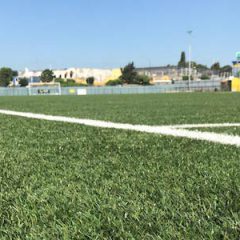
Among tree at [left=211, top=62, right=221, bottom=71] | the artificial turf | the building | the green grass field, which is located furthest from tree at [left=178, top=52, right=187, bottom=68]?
the green grass field

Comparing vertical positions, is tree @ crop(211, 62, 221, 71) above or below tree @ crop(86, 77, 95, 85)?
above

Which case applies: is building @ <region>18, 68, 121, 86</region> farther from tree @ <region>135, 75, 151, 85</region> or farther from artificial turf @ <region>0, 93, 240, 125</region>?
artificial turf @ <region>0, 93, 240, 125</region>

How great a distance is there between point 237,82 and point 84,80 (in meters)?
24.2

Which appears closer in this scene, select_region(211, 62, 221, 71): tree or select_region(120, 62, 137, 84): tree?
select_region(120, 62, 137, 84): tree

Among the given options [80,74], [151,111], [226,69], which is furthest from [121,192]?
[226,69]

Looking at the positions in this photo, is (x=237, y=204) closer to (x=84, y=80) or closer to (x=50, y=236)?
(x=50, y=236)

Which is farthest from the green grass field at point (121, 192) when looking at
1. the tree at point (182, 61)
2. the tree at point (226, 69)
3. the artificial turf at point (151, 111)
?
the tree at point (182, 61)

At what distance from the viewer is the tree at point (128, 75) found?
103 metres

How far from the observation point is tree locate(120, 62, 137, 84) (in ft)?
339

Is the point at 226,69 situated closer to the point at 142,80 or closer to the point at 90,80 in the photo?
the point at 142,80

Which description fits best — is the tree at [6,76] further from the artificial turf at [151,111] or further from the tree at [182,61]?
the tree at [182,61]

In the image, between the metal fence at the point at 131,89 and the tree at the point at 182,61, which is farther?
the tree at the point at 182,61

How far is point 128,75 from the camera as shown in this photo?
104062 millimetres

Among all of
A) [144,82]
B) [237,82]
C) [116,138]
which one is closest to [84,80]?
[237,82]
